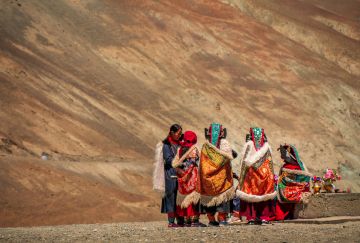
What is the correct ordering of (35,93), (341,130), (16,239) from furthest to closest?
(341,130), (35,93), (16,239)

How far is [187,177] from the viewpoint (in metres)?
14.0

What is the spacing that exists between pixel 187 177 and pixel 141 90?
26078 mm

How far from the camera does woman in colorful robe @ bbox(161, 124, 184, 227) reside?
1387 centimetres

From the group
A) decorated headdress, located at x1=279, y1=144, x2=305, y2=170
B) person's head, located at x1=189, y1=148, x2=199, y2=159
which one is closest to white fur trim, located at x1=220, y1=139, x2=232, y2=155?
person's head, located at x1=189, y1=148, x2=199, y2=159

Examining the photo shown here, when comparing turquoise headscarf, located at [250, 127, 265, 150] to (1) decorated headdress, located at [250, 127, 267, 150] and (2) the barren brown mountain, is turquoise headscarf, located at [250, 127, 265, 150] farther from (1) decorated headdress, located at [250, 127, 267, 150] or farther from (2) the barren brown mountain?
(2) the barren brown mountain

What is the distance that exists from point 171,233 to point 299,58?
40680mm

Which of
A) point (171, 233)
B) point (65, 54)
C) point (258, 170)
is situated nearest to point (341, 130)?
point (65, 54)

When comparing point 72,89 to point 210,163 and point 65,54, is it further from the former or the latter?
point 210,163

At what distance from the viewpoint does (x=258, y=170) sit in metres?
14.7

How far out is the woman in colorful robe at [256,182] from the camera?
14.6m

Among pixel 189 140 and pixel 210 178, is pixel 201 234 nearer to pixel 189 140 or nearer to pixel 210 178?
pixel 210 178

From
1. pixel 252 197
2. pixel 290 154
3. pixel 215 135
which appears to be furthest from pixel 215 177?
pixel 290 154

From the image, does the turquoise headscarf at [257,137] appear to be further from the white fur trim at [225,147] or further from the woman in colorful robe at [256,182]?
the white fur trim at [225,147]

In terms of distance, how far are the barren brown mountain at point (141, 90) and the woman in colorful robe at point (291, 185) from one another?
17.4 ft
